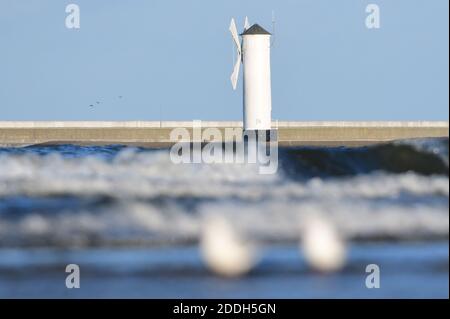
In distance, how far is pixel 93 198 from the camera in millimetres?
16859

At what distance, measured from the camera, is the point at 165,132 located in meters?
56.7

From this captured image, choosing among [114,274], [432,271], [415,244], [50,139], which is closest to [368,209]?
[415,244]

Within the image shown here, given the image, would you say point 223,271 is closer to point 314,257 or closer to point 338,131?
point 314,257

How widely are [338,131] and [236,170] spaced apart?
37.3 metres

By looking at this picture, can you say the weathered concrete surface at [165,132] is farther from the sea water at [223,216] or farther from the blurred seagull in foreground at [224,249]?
the blurred seagull in foreground at [224,249]

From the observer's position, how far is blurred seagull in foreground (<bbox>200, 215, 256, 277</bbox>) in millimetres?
13500
